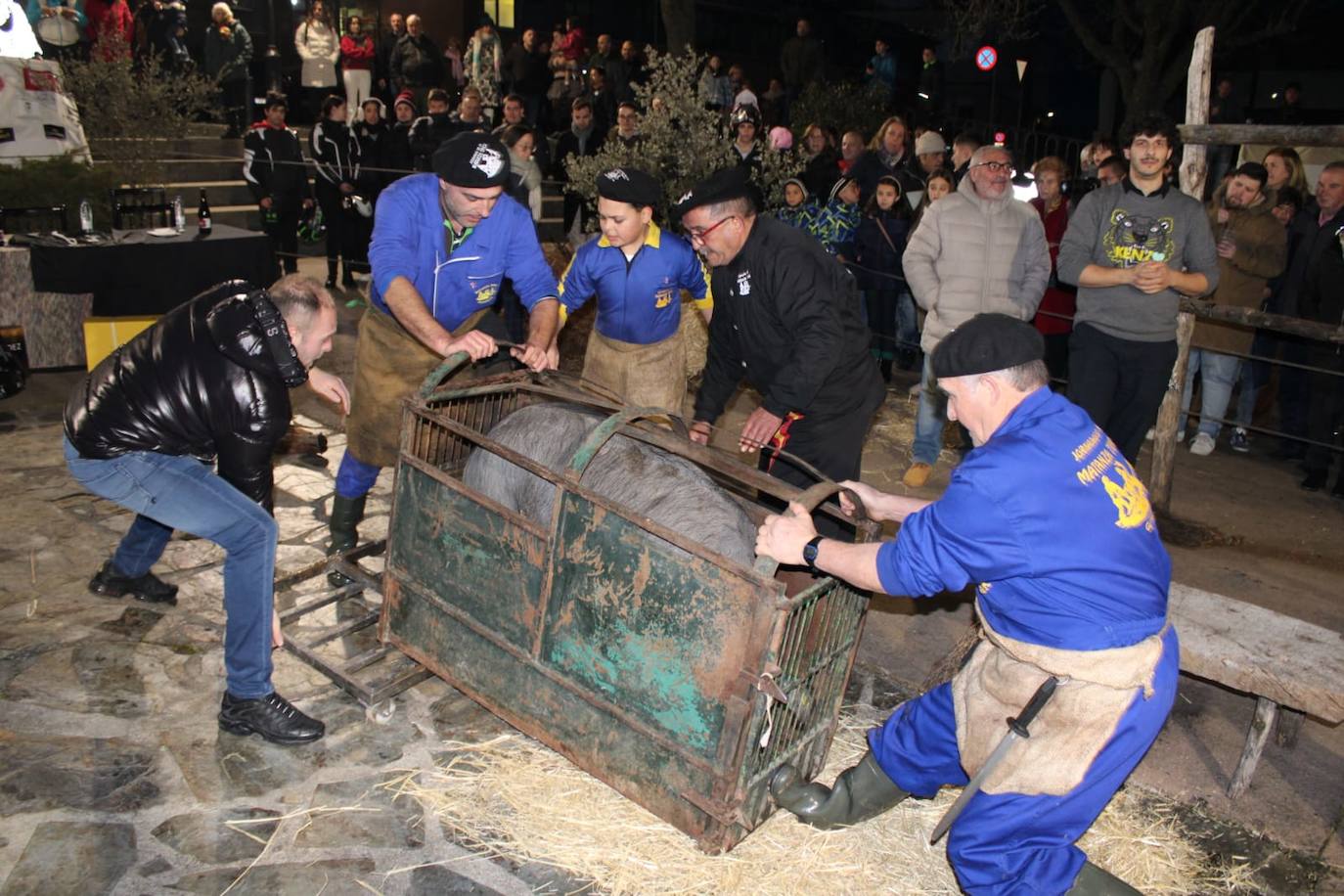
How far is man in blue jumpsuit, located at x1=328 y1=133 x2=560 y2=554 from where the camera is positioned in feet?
15.2

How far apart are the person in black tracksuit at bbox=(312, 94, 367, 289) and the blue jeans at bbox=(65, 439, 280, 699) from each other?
761 centimetres

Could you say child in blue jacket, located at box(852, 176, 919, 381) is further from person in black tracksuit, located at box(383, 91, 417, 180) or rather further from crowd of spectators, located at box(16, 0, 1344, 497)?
person in black tracksuit, located at box(383, 91, 417, 180)

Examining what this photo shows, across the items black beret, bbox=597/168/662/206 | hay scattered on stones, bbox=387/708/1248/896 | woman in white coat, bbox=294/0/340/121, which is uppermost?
woman in white coat, bbox=294/0/340/121

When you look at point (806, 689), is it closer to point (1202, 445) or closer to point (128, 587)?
point (128, 587)

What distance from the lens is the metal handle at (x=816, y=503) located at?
3104mm

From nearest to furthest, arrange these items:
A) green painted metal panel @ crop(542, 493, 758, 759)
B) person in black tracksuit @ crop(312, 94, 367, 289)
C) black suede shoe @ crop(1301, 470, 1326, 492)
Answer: green painted metal panel @ crop(542, 493, 758, 759)
black suede shoe @ crop(1301, 470, 1326, 492)
person in black tracksuit @ crop(312, 94, 367, 289)

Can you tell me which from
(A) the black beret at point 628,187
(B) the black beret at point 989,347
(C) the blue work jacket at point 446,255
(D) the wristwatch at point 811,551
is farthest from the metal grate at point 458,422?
(B) the black beret at point 989,347

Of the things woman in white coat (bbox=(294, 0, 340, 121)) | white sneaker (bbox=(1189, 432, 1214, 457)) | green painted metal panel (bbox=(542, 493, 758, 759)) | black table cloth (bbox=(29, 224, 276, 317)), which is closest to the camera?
green painted metal panel (bbox=(542, 493, 758, 759))

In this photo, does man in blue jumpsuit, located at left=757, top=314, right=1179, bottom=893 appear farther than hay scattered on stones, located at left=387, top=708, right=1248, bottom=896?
No

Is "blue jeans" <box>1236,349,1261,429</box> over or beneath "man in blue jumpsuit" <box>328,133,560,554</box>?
beneath

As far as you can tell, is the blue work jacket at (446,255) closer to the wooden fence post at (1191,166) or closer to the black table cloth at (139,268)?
the wooden fence post at (1191,166)

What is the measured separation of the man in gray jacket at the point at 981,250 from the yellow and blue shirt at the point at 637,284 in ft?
5.70

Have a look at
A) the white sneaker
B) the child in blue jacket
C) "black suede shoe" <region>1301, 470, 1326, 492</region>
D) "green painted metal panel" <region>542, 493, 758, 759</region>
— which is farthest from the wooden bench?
the child in blue jacket

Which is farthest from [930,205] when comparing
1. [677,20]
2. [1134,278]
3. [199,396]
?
[677,20]
